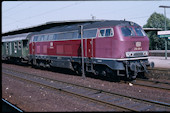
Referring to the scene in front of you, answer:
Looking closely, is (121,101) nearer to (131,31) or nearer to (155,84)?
(155,84)

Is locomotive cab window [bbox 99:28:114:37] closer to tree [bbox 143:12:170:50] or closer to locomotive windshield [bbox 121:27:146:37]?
locomotive windshield [bbox 121:27:146:37]

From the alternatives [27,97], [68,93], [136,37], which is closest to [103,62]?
[136,37]

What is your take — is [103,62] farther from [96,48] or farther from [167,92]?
[167,92]

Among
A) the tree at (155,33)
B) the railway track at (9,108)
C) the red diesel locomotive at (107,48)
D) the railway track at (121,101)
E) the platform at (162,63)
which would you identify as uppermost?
the tree at (155,33)

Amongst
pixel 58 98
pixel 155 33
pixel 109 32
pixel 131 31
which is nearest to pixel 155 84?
pixel 131 31

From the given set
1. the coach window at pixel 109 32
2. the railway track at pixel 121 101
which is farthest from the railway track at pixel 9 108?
the coach window at pixel 109 32

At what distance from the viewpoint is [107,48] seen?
12367mm

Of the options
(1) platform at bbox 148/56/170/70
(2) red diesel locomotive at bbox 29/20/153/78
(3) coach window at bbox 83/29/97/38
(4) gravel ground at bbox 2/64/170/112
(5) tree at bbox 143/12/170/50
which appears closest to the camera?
(4) gravel ground at bbox 2/64/170/112

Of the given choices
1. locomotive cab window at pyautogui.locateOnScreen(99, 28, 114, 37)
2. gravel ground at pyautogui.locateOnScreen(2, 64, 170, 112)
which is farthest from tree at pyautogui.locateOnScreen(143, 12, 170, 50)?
gravel ground at pyautogui.locateOnScreen(2, 64, 170, 112)

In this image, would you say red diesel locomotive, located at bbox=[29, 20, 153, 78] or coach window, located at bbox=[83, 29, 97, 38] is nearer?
red diesel locomotive, located at bbox=[29, 20, 153, 78]

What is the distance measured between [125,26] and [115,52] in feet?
6.29

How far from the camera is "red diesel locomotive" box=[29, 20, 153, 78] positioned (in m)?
11.9

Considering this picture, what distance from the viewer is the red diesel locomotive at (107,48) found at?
11867mm

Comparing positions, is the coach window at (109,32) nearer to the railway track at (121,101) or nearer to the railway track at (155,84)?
the railway track at (155,84)
